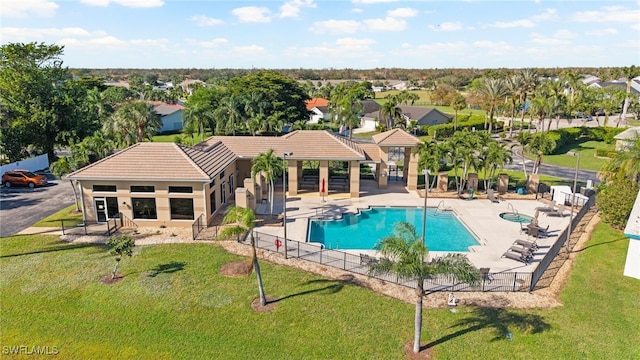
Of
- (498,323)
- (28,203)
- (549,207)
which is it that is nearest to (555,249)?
(498,323)

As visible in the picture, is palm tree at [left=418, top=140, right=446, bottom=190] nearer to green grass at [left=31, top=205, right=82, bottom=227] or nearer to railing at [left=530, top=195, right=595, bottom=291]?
railing at [left=530, top=195, right=595, bottom=291]

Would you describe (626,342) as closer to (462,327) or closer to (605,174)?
(462,327)

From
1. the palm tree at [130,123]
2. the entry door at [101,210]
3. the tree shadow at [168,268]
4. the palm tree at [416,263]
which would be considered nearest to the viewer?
the palm tree at [416,263]

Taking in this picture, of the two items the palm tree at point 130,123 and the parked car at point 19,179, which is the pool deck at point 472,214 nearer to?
the palm tree at point 130,123

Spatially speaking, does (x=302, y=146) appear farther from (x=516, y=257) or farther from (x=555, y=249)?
(x=555, y=249)

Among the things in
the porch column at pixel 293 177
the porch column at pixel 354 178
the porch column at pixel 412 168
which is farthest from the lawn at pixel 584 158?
the porch column at pixel 293 177

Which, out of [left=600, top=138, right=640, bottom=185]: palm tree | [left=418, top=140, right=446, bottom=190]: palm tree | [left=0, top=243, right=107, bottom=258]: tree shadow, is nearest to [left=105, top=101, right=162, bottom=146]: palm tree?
[left=0, top=243, right=107, bottom=258]: tree shadow

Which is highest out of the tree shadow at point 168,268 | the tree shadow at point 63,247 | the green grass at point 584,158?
the green grass at point 584,158
